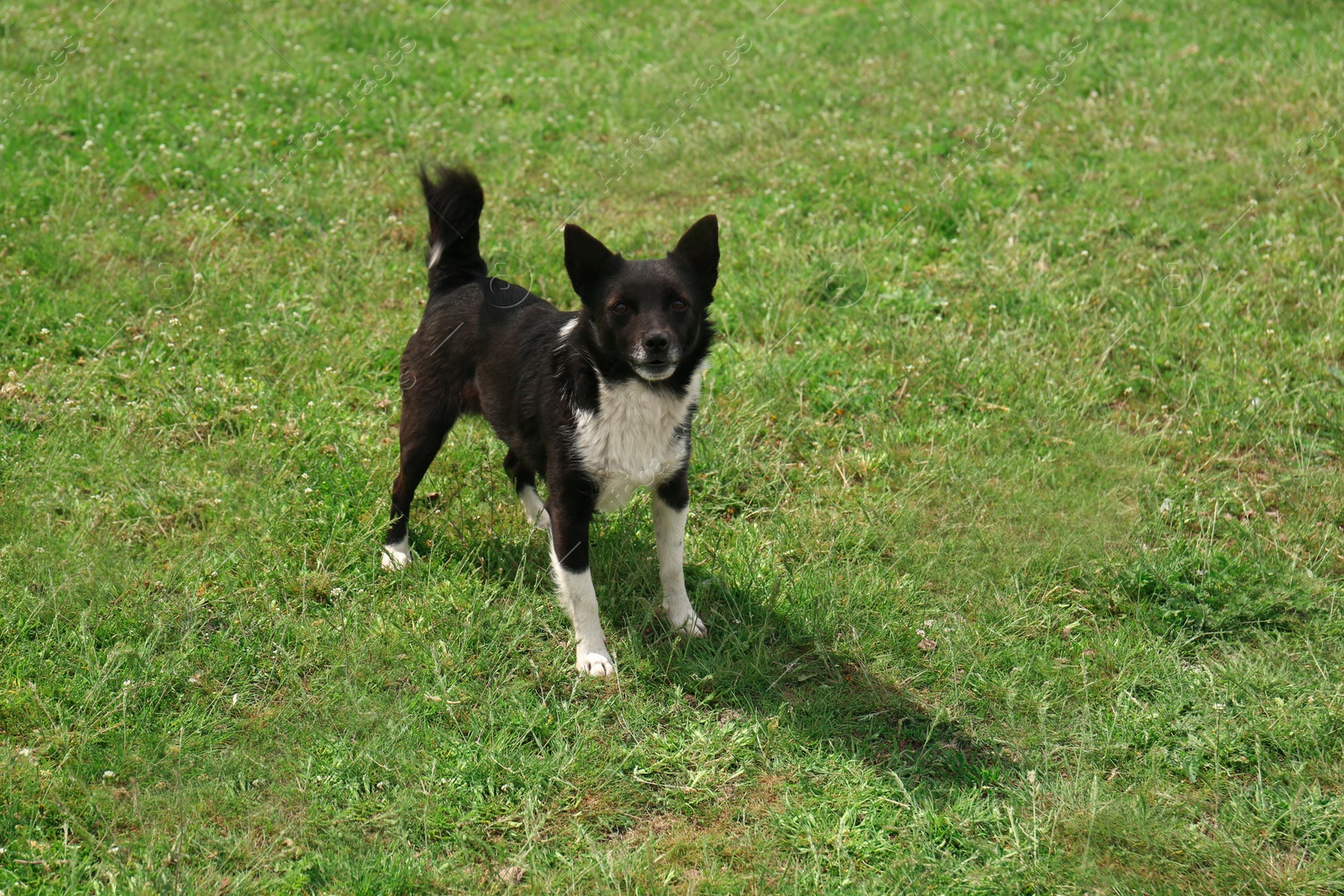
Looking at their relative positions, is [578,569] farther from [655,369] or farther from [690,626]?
[655,369]

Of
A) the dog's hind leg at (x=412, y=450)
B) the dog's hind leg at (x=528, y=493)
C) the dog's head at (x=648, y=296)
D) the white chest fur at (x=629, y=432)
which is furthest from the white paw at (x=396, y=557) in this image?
the dog's head at (x=648, y=296)

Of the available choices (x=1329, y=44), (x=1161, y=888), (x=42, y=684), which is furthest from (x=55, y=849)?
(x=1329, y=44)

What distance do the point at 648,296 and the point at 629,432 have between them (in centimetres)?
50

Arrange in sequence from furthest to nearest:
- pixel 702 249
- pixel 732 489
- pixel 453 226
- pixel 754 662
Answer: pixel 732 489 < pixel 453 226 < pixel 754 662 < pixel 702 249

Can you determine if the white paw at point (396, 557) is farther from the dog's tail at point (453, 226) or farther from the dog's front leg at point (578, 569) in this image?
the dog's tail at point (453, 226)

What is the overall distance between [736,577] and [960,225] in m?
3.46

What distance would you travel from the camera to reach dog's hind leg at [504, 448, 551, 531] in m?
4.95

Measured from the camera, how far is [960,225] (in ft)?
23.1

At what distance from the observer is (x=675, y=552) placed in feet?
14.2

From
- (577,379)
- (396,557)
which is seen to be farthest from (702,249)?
(396,557)

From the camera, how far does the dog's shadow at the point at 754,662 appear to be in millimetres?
3898

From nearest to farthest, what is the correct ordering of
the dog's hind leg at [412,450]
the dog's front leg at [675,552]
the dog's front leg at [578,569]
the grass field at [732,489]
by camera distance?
1. the grass field at [732,489]
2. the dog's front leg at [578,569]
3. the dog's front leg at [675,552]
4. the dog's hind leg at [412,450]

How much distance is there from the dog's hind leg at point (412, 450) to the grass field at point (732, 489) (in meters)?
0.15

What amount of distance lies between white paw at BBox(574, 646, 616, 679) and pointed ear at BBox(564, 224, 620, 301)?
1289mm
